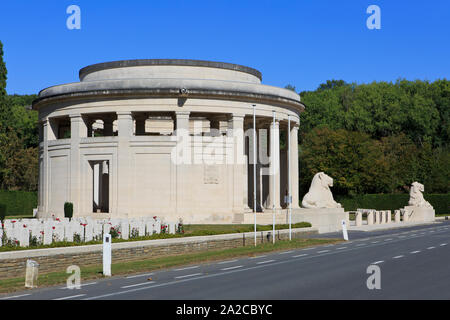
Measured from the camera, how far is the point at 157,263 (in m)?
23.0

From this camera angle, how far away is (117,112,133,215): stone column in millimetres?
45781

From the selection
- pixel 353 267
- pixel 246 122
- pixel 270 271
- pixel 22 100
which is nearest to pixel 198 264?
pixel 270 271

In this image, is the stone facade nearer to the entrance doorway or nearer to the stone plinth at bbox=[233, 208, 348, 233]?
the stone plinth at bbox=[233, 208, 348, 233]

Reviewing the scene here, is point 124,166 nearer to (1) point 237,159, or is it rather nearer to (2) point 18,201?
(1) point 237,159

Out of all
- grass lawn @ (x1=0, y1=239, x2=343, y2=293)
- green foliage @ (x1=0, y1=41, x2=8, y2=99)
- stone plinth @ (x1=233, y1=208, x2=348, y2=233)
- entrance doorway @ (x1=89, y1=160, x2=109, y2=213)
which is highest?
green foliage @ (x1=0, y1=41, x2=8, y2=99)

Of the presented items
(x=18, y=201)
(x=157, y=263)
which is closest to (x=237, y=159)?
(x=157, y=263)

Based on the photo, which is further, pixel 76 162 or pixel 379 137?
pixel 379 137

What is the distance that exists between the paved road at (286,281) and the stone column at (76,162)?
2538 cm

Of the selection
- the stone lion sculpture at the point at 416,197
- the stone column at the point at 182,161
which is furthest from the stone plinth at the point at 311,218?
the stone lion sculpture at the point at 416,197

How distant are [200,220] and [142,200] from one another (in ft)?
15.5

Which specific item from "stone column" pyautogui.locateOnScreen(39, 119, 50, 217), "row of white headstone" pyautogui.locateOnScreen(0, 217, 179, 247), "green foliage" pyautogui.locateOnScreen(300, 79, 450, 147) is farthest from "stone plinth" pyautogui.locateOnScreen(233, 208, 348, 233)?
"green foliage" pyautogui.locateOnScreen(300, 79, 450, 147)

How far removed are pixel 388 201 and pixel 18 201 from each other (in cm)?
4787

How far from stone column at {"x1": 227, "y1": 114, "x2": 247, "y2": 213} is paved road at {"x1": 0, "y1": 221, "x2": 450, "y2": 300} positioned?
892 inches

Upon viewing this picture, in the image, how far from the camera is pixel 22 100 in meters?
121
